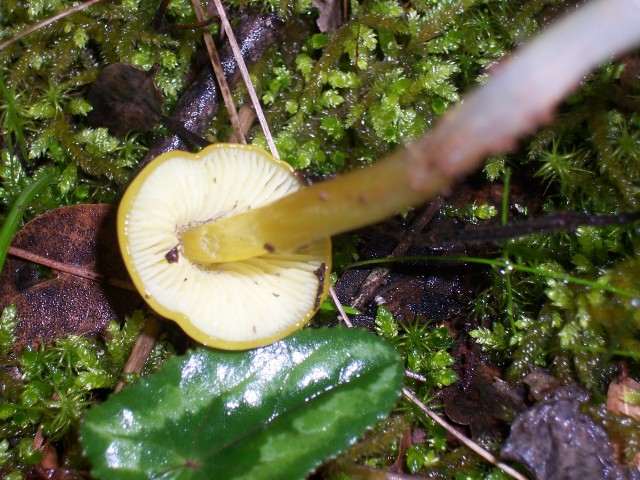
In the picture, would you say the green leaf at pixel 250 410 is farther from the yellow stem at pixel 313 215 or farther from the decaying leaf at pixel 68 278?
the decaying leaf at pixel 68 278

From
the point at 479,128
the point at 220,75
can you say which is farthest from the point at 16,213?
the point at 479,128

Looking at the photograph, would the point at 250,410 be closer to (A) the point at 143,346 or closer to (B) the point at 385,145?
(A) the point at 143,346

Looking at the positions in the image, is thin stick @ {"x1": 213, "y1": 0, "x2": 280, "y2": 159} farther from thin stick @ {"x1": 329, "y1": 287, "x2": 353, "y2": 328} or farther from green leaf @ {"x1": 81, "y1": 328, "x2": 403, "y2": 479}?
green leaf @ {"x1": 81, "y1": 328, "x2": 403, "y2": 479}

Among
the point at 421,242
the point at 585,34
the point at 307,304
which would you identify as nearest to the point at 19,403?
the point at 307,304

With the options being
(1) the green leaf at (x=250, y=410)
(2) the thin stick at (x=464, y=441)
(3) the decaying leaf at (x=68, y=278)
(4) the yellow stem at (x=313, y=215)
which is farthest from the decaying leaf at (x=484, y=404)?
(3) the decaying leaf at (x=68, y=278)

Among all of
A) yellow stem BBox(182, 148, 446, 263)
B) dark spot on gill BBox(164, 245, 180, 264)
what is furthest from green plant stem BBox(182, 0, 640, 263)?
dark spot on gill BBox(164, 245, 180, 264)

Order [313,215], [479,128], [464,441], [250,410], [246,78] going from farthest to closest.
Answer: [246,78]
[464,441]
[250,410]
[313,215]
[479,128]

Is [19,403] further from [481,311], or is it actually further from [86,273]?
[481,311]
